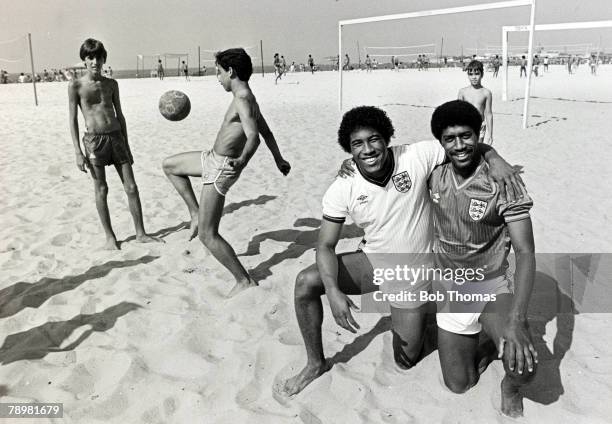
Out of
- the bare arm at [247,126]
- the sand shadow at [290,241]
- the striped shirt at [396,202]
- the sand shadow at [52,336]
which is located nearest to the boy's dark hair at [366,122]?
the striped shirt at [396,202]

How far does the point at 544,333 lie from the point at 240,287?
2.00m

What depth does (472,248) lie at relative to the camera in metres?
2.54

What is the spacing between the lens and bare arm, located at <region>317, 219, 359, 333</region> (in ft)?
7.93

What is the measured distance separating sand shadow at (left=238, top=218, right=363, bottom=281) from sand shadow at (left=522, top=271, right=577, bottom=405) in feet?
5.92

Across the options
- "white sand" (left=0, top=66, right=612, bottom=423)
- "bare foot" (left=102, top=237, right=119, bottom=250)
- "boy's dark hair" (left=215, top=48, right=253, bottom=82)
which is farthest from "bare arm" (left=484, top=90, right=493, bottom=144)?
"bare foot" (left=102, top=237, right=119, bottom=250)

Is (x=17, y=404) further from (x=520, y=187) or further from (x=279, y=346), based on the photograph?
(x=520, y=187)

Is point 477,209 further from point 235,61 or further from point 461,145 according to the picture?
point 235,61

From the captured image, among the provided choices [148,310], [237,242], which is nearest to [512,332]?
[148,310]

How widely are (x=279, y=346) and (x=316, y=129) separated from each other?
28.1ft

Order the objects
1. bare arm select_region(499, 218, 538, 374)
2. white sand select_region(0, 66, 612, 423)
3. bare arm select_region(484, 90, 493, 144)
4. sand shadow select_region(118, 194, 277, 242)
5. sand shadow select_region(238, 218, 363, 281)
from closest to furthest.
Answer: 1. bare arm select_region(499, 218, 538, 374)
2. white sand select_region(0, 66, 612, 423)
3. sand shadow select_region(238, 218, 363, 281)
4. sand shadow select_region(118, 194, 277, 242)
5. bare arm select_region(484, 90, 493, 144)

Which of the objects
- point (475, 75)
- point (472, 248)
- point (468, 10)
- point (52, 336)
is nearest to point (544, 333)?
point (472, 248)

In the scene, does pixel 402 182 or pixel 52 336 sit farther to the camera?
pixel 52 336

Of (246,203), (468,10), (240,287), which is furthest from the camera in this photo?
(468,10)

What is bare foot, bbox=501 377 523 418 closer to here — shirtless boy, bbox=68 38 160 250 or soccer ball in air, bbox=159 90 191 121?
shirtless boy, bbox=68 38 160 250
